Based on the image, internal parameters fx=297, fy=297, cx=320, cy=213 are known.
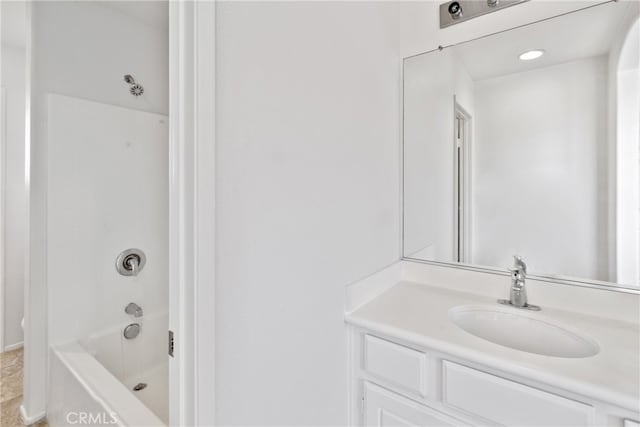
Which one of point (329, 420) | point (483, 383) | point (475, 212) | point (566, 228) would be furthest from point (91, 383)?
point (566, 228)

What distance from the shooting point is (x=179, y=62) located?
2.15 feet

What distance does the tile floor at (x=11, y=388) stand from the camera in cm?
162

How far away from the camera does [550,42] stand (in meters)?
1.24

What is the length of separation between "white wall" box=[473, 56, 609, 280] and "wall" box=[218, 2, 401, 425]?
54 cm

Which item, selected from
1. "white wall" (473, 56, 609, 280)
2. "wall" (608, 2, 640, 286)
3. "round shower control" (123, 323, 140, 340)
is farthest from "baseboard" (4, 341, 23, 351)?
"wall" (608, 2, 640, 286)

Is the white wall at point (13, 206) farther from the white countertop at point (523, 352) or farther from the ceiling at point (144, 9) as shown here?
the white countertop at point (523, 352)

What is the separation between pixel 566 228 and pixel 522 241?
0.53 feet

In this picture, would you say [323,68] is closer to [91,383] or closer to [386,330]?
[386,330]

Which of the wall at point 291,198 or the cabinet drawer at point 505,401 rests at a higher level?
the wall at point 291,198

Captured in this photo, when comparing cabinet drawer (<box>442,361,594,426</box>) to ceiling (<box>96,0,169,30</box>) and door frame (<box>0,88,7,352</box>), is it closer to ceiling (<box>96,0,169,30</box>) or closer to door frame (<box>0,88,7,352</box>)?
ceiling (<box>96,0,169,30</box>)

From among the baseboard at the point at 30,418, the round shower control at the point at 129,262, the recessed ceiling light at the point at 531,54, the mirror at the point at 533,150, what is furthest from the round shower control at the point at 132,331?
the recessed ceiling light at the point at 531,54

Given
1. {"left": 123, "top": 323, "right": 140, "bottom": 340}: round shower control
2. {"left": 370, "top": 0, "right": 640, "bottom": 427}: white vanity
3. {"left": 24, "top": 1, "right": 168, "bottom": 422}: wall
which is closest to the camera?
{"left": 370, "top": 0, "right": 640, "bottom": 427}: white vanity

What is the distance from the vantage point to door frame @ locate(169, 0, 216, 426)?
0.65m

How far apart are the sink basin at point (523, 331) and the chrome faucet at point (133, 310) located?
181 cm
